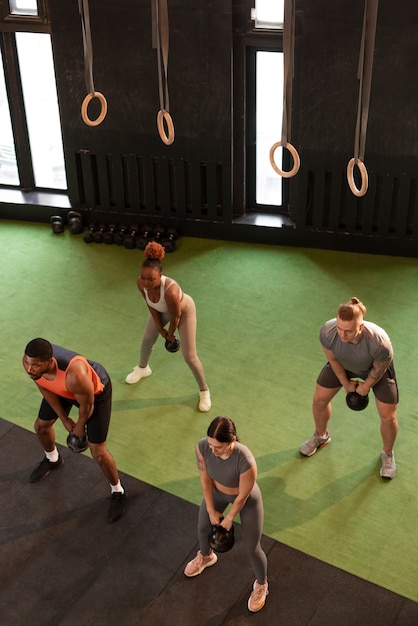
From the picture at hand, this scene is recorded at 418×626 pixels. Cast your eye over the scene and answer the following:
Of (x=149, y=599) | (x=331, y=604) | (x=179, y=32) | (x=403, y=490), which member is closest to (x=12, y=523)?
(x=149, y=599)

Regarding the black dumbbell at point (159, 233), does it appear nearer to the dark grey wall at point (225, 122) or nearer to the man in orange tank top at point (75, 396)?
the dark grey wall at point (225, 122)

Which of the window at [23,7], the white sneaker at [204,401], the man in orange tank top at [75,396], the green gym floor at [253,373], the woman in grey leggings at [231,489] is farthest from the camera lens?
the window at [23,7]

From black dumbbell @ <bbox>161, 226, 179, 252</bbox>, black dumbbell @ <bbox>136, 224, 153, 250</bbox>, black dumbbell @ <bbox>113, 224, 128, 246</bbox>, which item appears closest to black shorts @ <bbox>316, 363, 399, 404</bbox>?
black dumbbell @ <bbox>161, 226, 179, 252</bbox>

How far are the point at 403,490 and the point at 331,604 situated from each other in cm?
109

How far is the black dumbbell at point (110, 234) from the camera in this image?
835 centimetres

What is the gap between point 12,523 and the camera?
4988 millimetres

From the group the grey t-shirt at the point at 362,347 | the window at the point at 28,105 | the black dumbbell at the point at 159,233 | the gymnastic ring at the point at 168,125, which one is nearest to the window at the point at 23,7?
the window at the point at 28,105

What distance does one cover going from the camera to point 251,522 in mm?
4047

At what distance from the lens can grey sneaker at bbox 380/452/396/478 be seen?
5.22m

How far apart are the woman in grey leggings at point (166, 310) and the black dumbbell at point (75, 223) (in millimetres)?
2918

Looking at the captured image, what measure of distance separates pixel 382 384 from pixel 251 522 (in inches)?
53.4

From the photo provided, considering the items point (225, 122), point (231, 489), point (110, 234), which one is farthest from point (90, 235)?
point (231, 489)

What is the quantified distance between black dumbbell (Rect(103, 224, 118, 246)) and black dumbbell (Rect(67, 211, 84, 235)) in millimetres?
375

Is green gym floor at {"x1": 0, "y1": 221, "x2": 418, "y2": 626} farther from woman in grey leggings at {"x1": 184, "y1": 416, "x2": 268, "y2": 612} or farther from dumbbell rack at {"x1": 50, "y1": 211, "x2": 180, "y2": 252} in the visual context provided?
woman in grey leggings at {"x1": 184, "y1": 416, "x2": 268, "y2": 612}
